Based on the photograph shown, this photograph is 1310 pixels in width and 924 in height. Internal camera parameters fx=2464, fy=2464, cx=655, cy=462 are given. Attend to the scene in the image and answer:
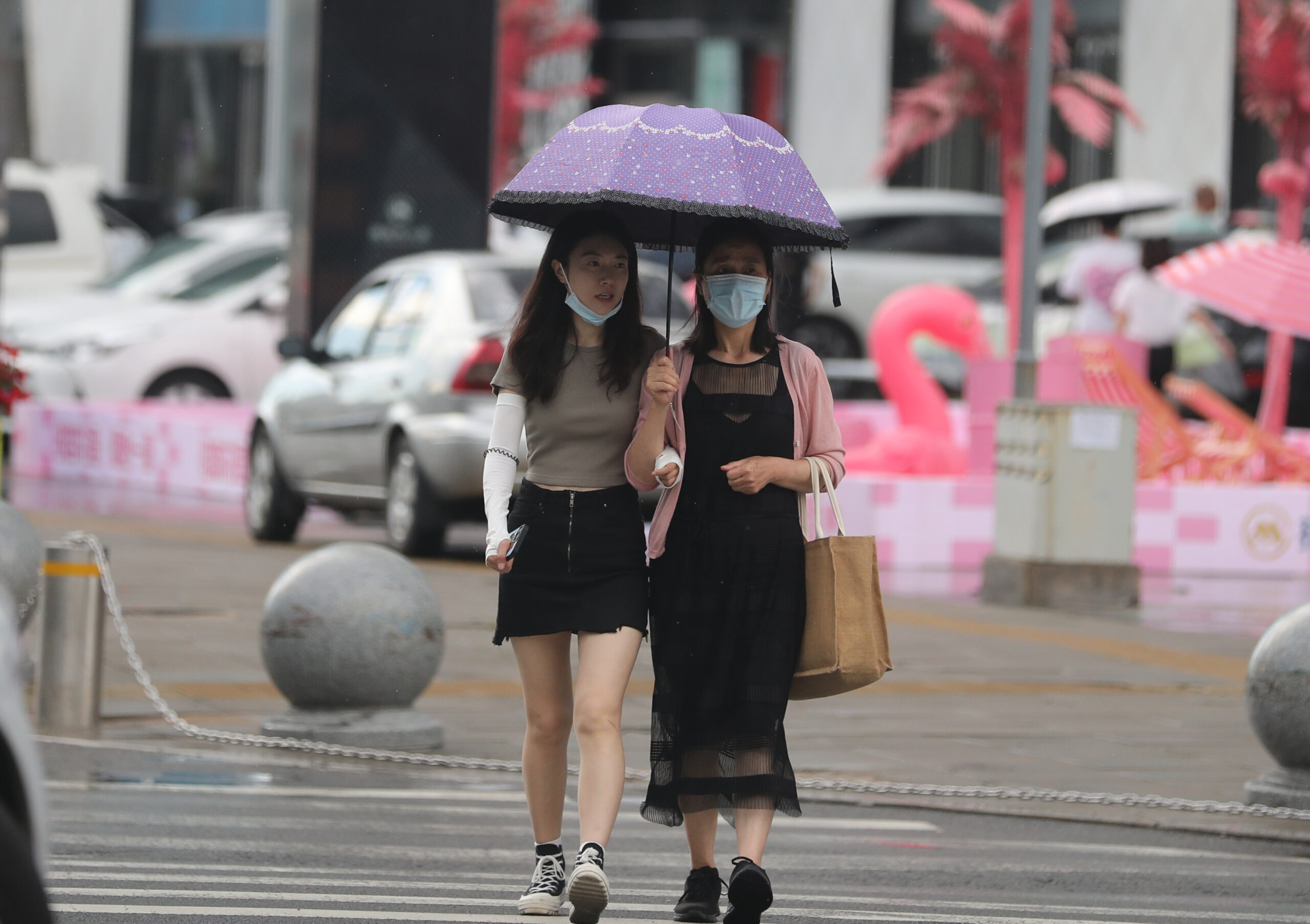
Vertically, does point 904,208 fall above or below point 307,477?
above

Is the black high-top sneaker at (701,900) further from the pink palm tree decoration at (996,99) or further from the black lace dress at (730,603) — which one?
the pink palm tree decoration at (996,99)

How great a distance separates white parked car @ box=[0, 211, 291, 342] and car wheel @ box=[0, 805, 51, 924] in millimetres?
18236

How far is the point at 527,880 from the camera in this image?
244 inches

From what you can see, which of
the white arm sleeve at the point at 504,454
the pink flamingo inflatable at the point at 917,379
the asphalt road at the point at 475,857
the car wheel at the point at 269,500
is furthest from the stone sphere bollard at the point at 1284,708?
the car wheel at the point at 269,500

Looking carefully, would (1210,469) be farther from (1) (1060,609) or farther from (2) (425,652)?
(2) (425,652)

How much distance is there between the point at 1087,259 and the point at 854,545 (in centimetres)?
1335

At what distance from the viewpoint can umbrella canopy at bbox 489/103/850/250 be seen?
18.0 ft

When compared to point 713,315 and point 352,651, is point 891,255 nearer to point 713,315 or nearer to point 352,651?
point 352,651

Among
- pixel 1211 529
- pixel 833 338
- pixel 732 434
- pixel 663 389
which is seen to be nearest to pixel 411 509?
pixel 1211 529

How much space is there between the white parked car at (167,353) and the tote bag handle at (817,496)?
51.8ft

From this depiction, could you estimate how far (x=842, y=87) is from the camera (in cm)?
3538

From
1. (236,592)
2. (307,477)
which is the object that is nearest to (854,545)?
(236,592)

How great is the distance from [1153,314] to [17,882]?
15.2 metres

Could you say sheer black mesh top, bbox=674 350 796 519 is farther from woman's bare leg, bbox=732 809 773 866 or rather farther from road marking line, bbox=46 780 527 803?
road marking line, bbox=46 780 527 803
